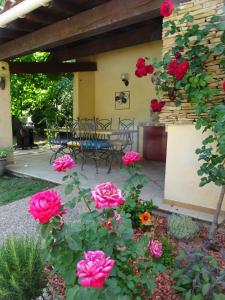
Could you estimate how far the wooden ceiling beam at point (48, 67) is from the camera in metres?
6.32

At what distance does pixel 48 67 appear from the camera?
675cm

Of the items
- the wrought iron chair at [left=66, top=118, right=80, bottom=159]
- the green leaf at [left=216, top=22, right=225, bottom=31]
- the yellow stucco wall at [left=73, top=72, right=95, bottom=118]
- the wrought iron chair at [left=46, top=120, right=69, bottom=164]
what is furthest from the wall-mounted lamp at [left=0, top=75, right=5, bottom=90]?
the green leaf at [left=216, top=22, right=225, bottom=31]

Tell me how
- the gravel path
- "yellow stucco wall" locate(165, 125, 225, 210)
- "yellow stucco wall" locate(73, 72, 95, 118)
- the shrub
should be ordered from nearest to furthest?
1. the shrub
2. the gravel path
3. "yellow stucco wall" locate(165, 125, 225, 210)
4. "yellow stucco wall" locate(73, 72, 95, 118)

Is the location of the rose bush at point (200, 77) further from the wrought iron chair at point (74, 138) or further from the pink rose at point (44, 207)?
the wrought iron chair at point (74, 138)

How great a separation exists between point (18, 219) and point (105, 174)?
6.75 ft

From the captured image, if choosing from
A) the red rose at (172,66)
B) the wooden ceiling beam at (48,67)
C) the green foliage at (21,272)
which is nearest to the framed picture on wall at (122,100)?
the wooden ceiling beam at (48,67)

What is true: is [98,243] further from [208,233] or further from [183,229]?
[208,233]

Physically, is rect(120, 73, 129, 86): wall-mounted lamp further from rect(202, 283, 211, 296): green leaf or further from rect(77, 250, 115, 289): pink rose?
rect(77, 250, 115, 289): pink rose

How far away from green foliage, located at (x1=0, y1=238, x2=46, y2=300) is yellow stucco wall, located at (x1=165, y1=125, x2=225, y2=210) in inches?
77.1

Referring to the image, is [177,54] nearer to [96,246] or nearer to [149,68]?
[149,68]

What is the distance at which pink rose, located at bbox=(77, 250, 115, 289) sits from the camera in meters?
0.92

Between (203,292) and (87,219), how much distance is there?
2.75 feet

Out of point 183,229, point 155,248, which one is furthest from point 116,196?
point 183,229

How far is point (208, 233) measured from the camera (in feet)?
9.27
